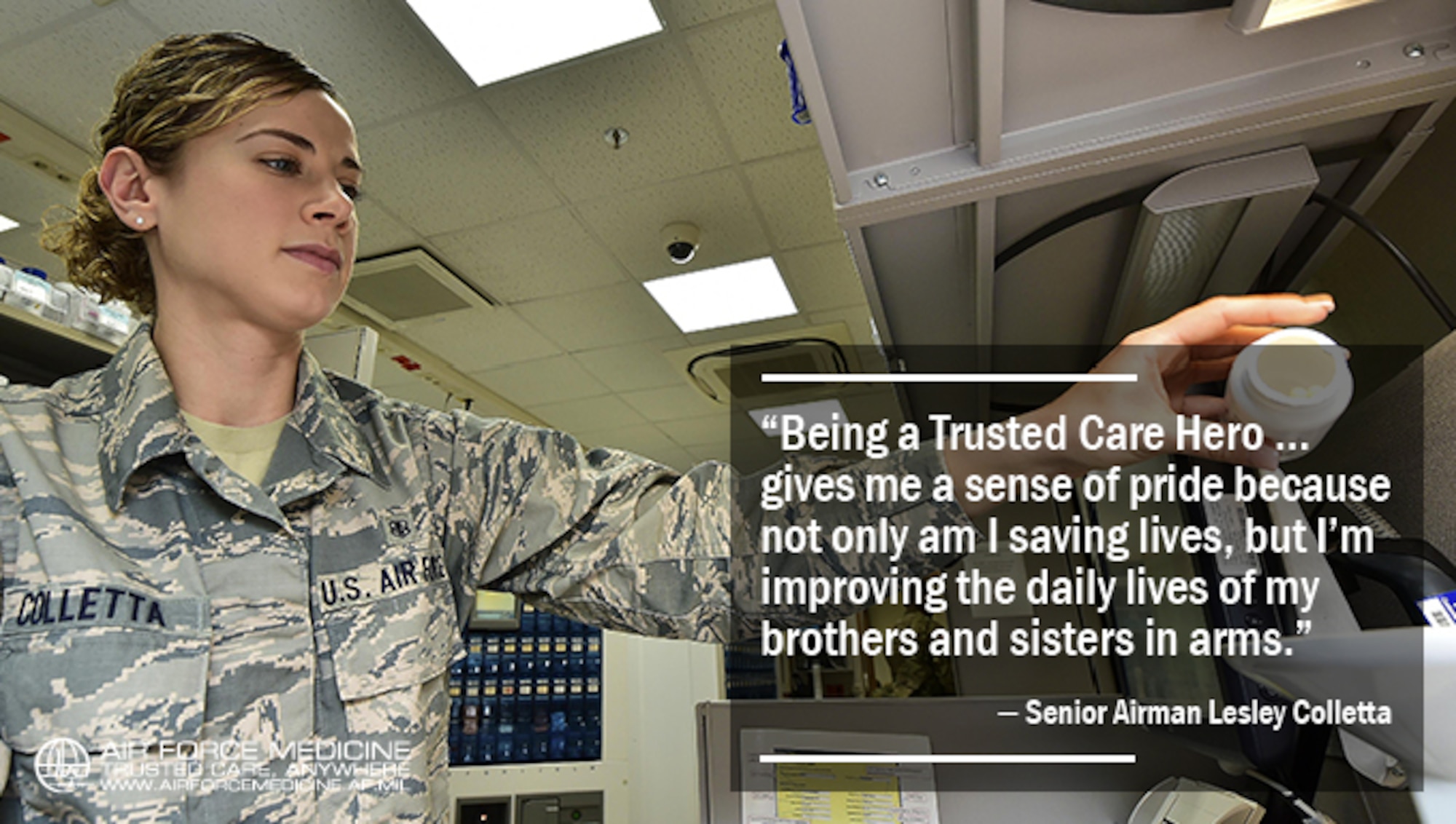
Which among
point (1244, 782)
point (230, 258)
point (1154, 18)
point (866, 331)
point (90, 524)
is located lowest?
point (1244, 782)

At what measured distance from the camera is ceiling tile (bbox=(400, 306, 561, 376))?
318 cm

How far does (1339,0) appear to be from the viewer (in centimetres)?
52

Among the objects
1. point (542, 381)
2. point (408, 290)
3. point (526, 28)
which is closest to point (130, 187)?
point (526, 28)

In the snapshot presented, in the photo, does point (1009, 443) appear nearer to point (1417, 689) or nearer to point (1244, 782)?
point (1417, 689)

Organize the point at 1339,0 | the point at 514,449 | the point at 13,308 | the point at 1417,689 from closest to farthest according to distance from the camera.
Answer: the point at 1417,689, the point at 1339,0, the point at 514,449, the point at 13,308

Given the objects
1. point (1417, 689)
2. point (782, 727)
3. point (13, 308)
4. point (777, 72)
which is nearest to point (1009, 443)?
point (1417, 689)

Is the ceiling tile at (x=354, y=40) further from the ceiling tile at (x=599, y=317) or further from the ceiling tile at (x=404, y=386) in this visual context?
the ceiling tile at (x=404, y=386)

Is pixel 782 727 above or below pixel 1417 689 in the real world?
below

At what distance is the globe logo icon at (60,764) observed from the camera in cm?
52

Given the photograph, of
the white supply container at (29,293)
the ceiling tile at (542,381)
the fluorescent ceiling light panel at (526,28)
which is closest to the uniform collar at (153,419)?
the white supply container at (29,293)

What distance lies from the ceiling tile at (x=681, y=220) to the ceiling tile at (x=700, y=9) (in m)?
0.62

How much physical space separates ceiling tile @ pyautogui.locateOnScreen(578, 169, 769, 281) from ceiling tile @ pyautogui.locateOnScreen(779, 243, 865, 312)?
0.49 ft

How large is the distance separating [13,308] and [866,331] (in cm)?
301

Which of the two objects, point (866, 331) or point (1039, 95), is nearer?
point (1039, 95)
